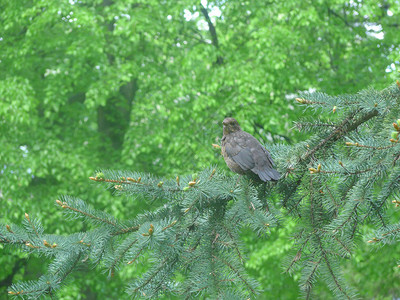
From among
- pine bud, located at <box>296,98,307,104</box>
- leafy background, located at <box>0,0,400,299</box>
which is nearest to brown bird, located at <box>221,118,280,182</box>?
pine bud, located at <box>296,98,307,104</box>

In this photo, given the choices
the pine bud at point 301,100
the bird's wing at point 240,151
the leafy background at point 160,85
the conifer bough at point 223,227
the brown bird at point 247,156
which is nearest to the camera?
the conifer bough at point 223,227

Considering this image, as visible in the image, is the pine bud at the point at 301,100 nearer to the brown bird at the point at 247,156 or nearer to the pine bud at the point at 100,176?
the brown bird at the point at 247,156

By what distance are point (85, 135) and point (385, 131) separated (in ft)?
33.1

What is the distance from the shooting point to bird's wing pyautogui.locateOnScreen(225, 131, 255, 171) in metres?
3.05

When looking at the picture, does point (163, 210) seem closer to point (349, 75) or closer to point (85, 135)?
point (349, 75)

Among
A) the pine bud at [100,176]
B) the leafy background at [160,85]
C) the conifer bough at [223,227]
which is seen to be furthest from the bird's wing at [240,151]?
the leafy background at [160,85]

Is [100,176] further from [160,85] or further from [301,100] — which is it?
[160,85]

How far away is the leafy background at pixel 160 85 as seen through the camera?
9.69 metres

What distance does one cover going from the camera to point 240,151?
11.0ft

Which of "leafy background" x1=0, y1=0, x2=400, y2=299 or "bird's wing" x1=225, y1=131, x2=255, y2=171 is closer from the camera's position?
"bird's wing" x1=225, y1=131, x2=255, y2=171

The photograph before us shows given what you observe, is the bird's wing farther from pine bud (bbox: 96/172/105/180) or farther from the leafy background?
the leafy background

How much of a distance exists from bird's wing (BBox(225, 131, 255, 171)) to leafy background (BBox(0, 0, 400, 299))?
551cm

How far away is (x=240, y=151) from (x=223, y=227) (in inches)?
38.4

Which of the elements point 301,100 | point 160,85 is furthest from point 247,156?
point 160,85
